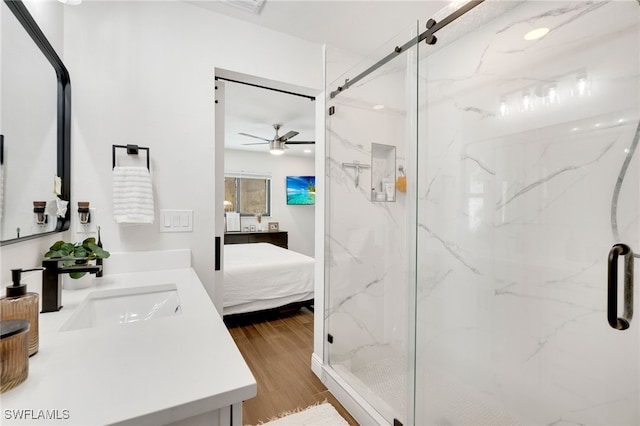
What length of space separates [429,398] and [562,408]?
61cm

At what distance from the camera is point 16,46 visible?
3.00 ft

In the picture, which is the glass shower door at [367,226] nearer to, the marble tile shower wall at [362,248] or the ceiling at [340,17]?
the marble tile shower wall at [362,248]

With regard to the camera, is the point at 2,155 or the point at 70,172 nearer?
the point at 2,155

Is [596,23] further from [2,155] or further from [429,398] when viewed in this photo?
[2,155]

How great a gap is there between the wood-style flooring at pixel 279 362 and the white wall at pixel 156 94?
0.83m

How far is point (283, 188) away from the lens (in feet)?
19.9

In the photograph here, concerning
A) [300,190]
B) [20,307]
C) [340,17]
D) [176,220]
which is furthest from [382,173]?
[300,190]

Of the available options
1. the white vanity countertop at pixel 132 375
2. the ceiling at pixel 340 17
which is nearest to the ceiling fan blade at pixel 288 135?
the ceiling at pixel 340 17

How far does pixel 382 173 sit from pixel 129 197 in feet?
5.47

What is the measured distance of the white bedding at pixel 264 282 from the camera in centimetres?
308

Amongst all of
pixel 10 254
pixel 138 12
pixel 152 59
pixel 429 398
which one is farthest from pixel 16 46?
pixel 429 398

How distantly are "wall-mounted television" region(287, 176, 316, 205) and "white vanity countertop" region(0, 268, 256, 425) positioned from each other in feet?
17.1

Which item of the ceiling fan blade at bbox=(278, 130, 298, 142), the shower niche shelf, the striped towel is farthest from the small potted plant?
the ceiling fan blade at bbox=(278, 130, 298, 142)

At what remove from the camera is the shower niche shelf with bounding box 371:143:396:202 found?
2195mm
